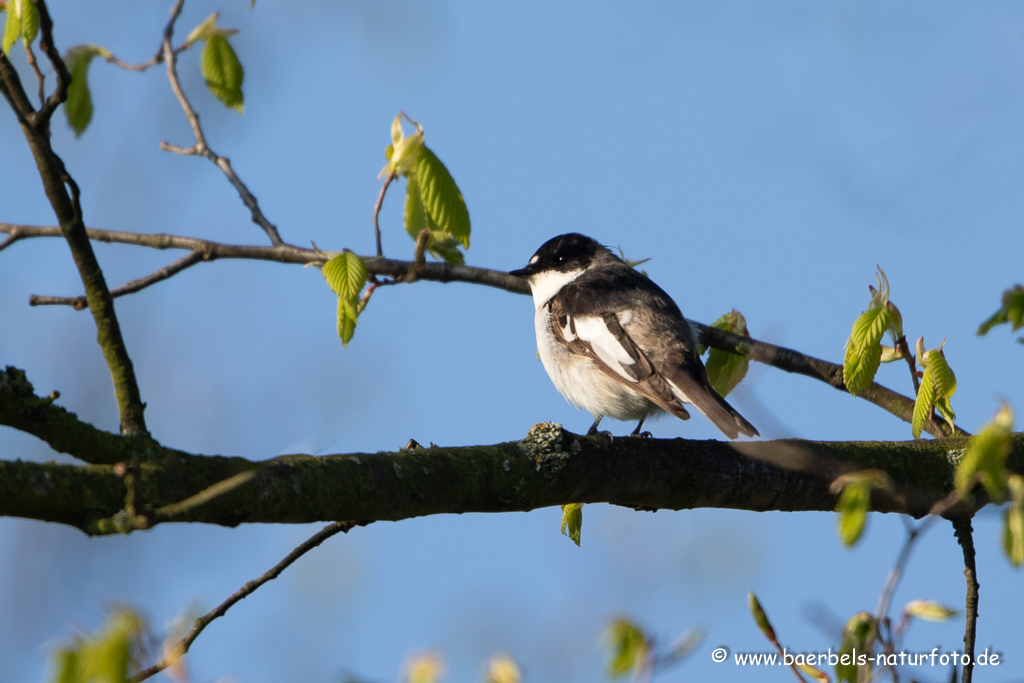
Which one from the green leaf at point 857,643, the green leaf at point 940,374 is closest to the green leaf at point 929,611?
the green leaf at point 857,643

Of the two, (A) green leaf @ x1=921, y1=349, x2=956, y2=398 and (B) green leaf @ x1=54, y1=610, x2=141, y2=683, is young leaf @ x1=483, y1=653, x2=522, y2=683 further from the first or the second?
(A) green leaf @ x1=921, y1=349, x2=956, y2=398

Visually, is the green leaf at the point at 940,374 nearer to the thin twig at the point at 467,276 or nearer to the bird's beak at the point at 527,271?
the thin twig at the point at 467,276

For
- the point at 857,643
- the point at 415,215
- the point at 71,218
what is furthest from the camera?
the point at 415,215

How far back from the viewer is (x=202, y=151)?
14.6ft

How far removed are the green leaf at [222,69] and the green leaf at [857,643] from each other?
371 cm

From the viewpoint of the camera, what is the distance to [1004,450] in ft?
6.07

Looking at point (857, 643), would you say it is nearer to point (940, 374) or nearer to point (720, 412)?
point (940, 374)

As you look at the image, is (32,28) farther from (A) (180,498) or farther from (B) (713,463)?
(B) (713,463)

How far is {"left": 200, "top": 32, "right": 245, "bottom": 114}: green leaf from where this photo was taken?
4.45 m

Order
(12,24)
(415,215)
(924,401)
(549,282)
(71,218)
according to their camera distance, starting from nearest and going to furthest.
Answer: (71,218), (12,24), (924,401), (415,215), (549,282)

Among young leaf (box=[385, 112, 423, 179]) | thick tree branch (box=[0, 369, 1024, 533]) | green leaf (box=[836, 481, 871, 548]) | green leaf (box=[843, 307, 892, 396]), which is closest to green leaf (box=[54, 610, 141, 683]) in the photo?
thick tree branch (box=[0, 369, 1024, 533])

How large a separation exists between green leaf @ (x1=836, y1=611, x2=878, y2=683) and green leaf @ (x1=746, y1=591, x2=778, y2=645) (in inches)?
8.6

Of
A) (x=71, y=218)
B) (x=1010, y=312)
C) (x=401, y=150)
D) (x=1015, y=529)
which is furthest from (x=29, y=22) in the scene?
(x=1015, y=529)

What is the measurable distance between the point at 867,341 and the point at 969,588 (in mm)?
1043
